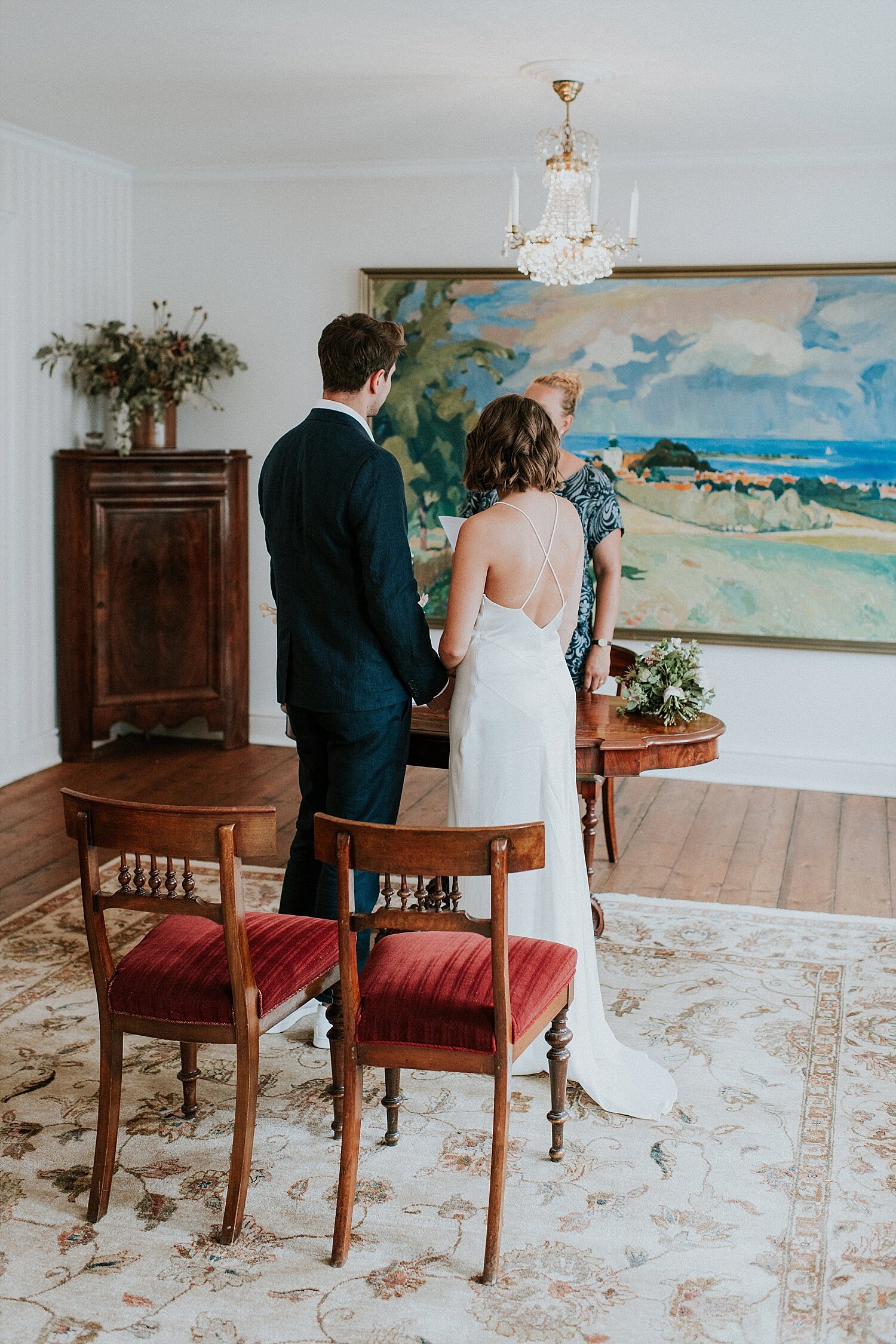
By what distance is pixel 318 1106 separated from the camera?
3.18m

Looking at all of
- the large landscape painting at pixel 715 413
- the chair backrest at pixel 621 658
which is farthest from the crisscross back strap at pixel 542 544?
the large landscape painting at pixel 715 413

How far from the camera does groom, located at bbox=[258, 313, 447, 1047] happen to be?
3.14 meters

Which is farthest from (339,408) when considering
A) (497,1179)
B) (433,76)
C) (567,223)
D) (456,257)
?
(456,257)

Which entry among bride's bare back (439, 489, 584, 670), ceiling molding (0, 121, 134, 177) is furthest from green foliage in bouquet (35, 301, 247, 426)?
bride's bare back (439, 489, 584, 670)

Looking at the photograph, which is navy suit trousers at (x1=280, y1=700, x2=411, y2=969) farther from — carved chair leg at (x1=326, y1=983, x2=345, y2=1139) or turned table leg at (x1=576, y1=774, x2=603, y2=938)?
turned table leg at (x1=576, y1=774, x2=603, y2=938)

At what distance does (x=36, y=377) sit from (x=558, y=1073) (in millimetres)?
4682

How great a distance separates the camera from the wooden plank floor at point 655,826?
4828 mm

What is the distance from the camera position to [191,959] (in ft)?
8.92

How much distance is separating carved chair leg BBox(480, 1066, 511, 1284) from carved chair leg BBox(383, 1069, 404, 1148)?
50 cm

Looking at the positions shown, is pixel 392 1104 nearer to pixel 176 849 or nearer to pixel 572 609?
pixel 176 849

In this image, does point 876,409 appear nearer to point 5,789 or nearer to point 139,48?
point 139,48

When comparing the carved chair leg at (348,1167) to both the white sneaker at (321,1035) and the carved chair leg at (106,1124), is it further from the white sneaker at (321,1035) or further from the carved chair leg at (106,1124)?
the white sneaker at (321,1035)

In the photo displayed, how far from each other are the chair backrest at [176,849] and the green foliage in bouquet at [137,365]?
4.30m

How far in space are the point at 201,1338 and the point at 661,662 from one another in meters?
2.18
